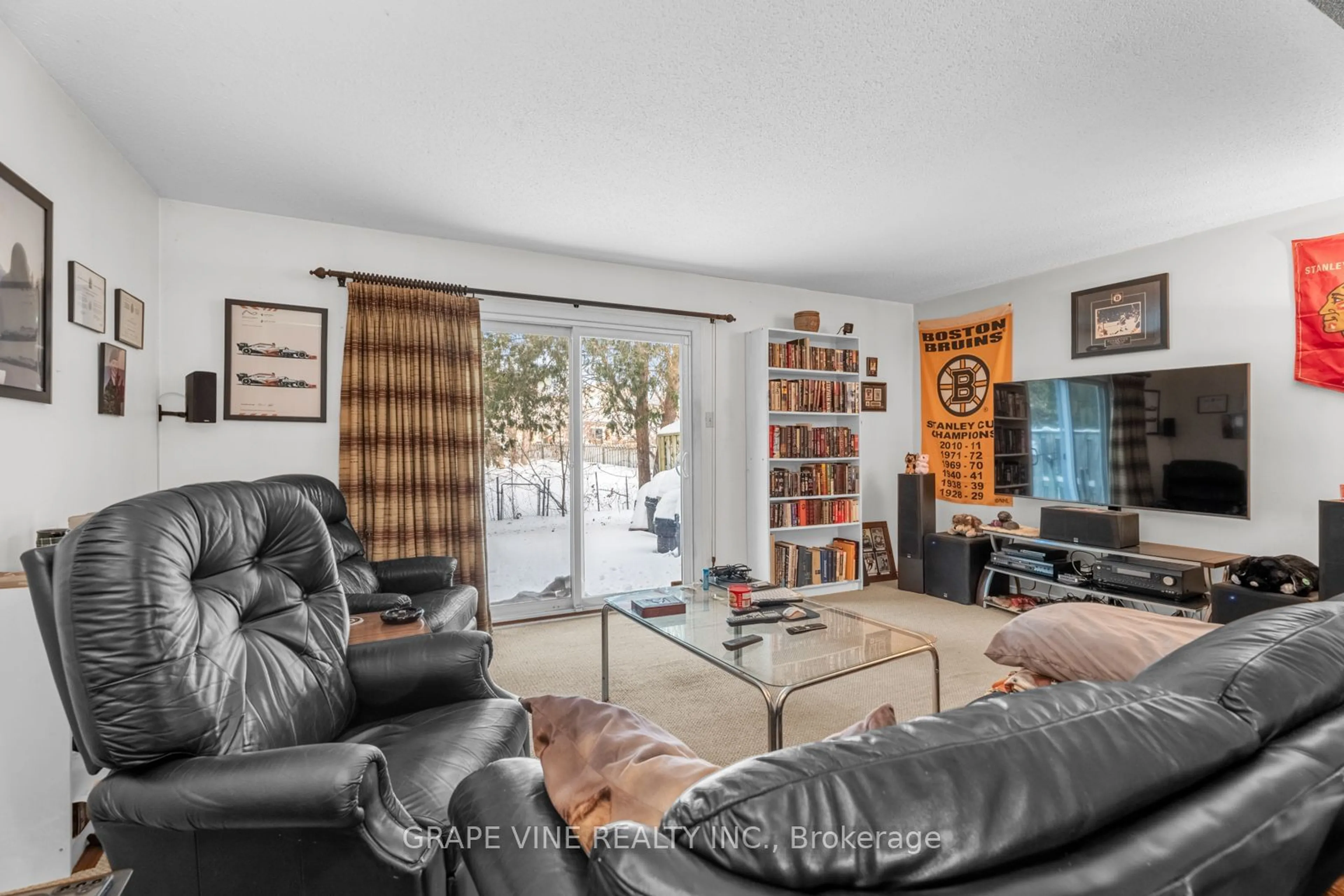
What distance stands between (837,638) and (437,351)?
2775 mm

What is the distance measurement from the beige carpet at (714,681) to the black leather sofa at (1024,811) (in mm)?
1834

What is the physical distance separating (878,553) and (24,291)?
210 inches

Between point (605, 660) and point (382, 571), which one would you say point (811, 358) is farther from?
point (382, 571)

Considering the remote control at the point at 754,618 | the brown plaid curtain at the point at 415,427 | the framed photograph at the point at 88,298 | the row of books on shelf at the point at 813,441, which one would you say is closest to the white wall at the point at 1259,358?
the row of books on shelf at the point at 813,441

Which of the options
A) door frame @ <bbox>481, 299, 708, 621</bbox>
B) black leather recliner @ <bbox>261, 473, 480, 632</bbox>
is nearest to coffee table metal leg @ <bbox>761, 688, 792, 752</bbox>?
A: black leather recliner @ <bbox>261, 473, 480, 632</bbox>

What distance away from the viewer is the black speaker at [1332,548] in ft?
9.40

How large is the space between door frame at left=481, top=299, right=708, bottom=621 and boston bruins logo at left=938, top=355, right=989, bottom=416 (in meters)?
Result: 2.20

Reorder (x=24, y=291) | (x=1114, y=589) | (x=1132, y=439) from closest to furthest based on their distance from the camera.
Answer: (x=24, y=291)
(x=1114, y=589)
(x=1132, y=439)

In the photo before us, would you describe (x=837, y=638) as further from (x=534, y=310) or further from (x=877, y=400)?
(x=877, y=400)

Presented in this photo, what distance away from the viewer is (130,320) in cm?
283

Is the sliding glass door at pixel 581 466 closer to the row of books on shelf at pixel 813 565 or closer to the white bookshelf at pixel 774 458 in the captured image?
the white bookshelf at pixel 774 458

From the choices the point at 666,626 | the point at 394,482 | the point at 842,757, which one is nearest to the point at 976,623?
the point at 666,626

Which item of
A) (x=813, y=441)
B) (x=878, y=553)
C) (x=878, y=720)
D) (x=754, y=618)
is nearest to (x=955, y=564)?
(x=878, y=553)

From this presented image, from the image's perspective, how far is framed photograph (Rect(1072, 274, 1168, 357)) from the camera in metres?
3.99
